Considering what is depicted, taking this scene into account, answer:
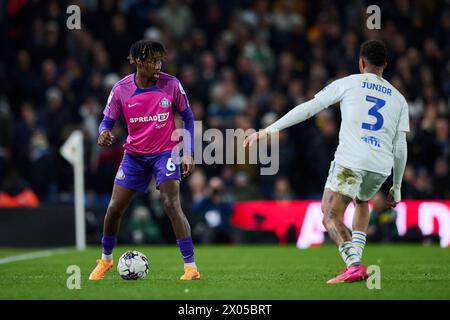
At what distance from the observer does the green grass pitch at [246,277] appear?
8.54 metres

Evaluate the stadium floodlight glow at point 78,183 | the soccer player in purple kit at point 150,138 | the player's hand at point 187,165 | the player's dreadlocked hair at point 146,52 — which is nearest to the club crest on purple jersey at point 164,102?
the soccer player in purple kit at point 150,138

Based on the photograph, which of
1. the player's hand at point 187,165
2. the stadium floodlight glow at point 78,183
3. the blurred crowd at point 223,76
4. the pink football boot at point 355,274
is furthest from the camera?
the blurred crowd at point 223,76

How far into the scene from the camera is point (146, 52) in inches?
392

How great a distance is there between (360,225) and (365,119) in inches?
45.5

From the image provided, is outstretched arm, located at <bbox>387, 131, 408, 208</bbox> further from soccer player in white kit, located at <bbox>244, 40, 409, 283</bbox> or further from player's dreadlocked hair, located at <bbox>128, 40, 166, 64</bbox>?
player's dreadlocked hair, located at <bbox>128, 40, 166, 64</bbox>

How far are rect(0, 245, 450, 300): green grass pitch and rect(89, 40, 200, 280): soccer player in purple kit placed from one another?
70 cm

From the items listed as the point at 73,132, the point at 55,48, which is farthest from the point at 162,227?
the point at 55,48

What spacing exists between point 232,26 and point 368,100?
13165 millimetres

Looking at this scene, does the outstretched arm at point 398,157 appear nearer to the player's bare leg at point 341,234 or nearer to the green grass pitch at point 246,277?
the player's bare leg at point 341,234

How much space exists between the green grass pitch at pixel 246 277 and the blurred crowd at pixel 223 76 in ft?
12.8

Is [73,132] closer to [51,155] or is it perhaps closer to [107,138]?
[51,155]

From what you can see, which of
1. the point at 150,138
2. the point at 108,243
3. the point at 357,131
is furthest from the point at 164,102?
the point at 357,131

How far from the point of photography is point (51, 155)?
771 inches
